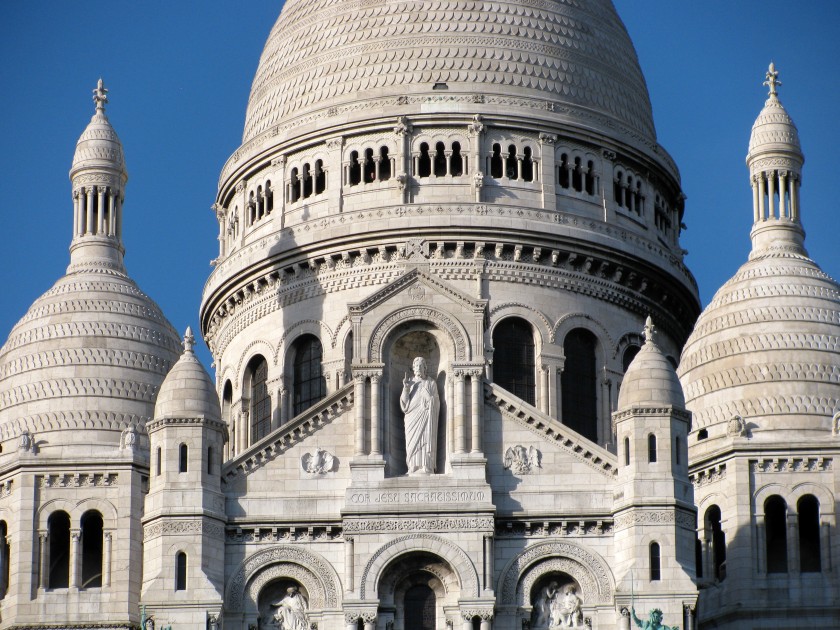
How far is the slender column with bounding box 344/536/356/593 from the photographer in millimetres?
83250

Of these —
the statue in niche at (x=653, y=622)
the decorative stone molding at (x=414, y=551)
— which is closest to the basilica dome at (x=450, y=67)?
the decorative stone molding at (x=414, y=551)

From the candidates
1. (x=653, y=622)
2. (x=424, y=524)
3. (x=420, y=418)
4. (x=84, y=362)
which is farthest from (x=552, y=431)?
(x=84, y=362)

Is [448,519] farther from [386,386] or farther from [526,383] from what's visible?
[526,383]

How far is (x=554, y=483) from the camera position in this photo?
84.4m

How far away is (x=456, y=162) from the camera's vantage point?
324 ft

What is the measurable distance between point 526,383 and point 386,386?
35.4 feet

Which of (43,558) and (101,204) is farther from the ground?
(101,204)

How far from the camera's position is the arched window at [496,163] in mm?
98688

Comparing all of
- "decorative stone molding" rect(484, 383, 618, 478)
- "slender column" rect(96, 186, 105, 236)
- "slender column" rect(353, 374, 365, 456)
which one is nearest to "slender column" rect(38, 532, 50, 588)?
"slender column" rect(353, 374, 365, 456)

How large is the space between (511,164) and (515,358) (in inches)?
238

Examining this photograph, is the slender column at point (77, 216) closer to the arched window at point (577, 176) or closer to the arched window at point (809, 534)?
the arched window at point (577, 176)

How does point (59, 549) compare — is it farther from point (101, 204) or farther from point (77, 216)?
point (101, 204)

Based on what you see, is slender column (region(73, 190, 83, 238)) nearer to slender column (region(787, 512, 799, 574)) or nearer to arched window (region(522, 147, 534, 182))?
arched window (region(522, 147, 534, 182))

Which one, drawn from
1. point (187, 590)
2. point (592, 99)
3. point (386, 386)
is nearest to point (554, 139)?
point (592, 99)
